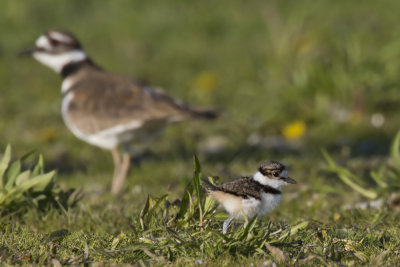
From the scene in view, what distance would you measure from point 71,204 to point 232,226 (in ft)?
5.58

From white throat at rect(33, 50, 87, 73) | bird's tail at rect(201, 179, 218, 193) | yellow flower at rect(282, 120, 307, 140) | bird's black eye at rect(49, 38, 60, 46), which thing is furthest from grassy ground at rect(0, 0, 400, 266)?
bird's black eye at rect(49, 38, 60, 46)

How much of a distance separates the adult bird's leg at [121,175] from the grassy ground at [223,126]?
111mm

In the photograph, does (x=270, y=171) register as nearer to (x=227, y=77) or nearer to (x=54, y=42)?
(x=54, y=42)

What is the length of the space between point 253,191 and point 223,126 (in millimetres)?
5329

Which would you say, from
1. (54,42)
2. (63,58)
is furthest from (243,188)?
(54,42)

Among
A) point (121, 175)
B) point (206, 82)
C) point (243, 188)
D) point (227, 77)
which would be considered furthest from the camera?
point (227, 77)

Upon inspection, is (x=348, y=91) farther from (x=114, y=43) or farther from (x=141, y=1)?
Answer: (x=141, y=1)

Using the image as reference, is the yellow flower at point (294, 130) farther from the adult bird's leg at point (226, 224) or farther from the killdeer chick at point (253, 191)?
the adult bird's leg at point (226, 224)

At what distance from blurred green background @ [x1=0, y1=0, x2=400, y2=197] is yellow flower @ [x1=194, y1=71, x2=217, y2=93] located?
3 centimetres

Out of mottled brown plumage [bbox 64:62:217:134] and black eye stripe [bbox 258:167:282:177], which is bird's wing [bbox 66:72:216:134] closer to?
mottled brown plumage [bbox 64:62:217:134]

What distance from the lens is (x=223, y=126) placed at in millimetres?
9891

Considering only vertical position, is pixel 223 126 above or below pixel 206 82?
below

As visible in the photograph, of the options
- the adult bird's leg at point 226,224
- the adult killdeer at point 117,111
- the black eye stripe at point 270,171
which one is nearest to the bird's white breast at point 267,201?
the black eye stripe at point 270,171

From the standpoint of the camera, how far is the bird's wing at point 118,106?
733 centimetres
